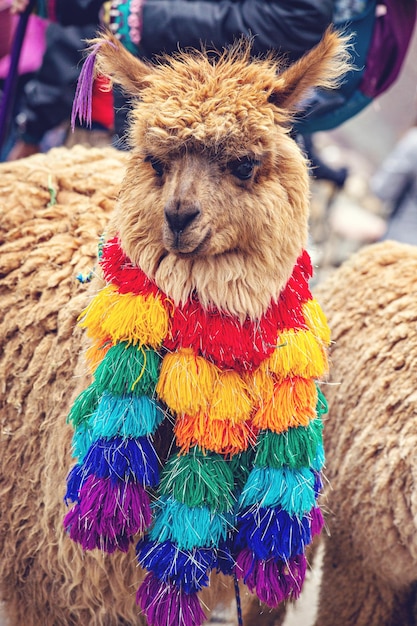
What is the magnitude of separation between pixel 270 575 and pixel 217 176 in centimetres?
94

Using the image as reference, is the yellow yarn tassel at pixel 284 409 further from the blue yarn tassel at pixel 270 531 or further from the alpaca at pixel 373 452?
the alpaca at pixel 373 452

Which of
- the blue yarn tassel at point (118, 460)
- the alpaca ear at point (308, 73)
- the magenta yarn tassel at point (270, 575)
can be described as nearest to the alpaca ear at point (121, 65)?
the alpaca ear at point (308, 73)

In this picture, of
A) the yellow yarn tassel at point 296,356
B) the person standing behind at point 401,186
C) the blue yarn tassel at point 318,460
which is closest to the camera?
the yellow yarn tassel at point 296,356

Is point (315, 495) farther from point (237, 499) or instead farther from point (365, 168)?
point (365, 168)

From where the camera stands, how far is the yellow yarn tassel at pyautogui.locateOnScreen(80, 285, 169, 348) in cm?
173

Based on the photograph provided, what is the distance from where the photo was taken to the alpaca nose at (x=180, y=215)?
156 centimetres

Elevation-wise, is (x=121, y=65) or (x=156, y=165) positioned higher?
(x=121, y=65)

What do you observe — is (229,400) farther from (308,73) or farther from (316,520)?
(308,73)

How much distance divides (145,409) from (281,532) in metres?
0.43

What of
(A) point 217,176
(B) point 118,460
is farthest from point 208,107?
(B) point 118,460

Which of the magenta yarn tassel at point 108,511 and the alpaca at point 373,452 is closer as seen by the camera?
the magenta yarn tassel at point 108,511

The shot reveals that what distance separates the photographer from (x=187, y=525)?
177 cm

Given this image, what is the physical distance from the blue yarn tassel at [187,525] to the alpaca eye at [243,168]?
76 centimetres

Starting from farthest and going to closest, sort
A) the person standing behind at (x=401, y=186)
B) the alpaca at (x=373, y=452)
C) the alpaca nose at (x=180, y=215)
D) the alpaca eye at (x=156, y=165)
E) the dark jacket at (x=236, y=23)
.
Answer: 1. the person standing behind at (x=401, y=186)
2. the dark jacket at (x=236, y=23)
3. the alpaca at (x=373, y=452)
4. the alpaca eye at (x=156, y=165)
5. the alpaca nose at (x=180, y=215)
